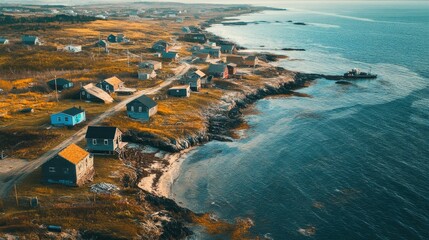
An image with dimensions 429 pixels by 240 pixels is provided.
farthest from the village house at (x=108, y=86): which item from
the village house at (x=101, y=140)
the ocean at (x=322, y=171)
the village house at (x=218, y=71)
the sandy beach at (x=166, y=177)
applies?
the village house at (x=101, y=140)

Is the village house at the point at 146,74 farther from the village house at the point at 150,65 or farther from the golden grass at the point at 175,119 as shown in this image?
the golden grass at the point at 175,119

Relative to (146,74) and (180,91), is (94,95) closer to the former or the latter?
(180,91)

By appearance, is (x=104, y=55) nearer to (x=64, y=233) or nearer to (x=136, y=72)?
(x=136, y=72)

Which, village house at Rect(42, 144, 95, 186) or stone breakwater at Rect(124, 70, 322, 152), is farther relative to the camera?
stone breakwater at Rect(124, 70, 322, 152)

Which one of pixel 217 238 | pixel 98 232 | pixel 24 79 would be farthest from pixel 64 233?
pixel 24 79

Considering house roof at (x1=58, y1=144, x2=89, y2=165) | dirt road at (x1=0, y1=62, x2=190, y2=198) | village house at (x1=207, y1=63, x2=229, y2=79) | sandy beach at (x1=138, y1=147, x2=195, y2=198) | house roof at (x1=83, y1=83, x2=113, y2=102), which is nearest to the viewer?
dirt road at (x1=0, y1=62, x2=190, y2=198)

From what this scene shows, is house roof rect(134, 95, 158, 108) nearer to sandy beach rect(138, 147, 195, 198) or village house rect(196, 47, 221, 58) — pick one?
sandy beach rect(138, 147, 195, 198)

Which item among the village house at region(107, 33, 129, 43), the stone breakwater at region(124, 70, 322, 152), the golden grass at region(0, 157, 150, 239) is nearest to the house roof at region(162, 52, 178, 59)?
the village house at region(107, 33, 129, 43)

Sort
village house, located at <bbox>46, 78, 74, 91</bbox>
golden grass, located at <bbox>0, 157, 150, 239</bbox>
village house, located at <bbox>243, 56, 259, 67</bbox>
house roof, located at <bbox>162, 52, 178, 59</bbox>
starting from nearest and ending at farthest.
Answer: golden grass, located at <bbox>0, 157, 150, 239</bbox>
village house, located at <bbox>46, 78, 74, 91</bbox>
village house, located at <bbox>243, 56, 259, 67</bbox>
house roof, located at <bbox>162, 52, 178, 59</bbox>
